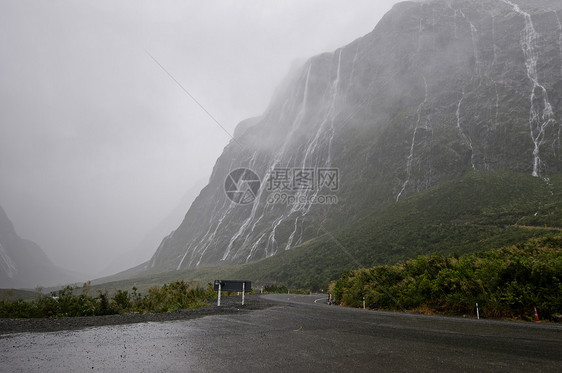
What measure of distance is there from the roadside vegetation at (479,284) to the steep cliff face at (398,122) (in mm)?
56659

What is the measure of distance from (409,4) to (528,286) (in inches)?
6029

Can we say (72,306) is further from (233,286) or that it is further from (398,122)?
(398,122)

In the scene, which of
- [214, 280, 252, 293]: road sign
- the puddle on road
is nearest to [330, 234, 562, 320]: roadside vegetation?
[214, 280, 252, 293]: road sign

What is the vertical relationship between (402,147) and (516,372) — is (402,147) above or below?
above

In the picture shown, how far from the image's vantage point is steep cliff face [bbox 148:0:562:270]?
7369 centimetres

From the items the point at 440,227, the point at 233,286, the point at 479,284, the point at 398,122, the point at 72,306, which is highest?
the point at 398,122

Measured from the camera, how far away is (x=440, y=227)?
48344 millimetres

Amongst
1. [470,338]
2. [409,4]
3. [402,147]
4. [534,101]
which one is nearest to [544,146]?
[534,101]

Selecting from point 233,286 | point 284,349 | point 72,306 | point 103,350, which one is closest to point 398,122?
point 233,286

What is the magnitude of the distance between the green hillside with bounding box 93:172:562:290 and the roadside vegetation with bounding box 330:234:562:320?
2099 centimetres

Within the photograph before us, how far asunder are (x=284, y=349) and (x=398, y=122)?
310 feet

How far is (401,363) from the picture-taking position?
5.25m

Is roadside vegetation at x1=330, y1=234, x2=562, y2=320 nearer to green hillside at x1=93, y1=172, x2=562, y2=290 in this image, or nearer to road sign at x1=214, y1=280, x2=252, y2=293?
road sign at x1=214, y1=280, x2=252, y2=293

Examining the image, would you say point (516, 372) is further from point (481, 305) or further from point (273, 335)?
point (481, 305)
